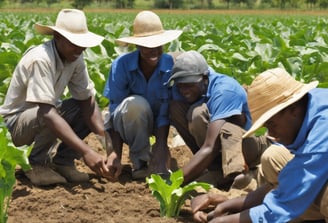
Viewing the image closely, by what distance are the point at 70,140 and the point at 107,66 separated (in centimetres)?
321

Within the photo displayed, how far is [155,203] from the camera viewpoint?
4.46 meters

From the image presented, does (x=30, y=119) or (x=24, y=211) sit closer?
(x=24, y=211)

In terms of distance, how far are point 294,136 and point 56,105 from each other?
2356 mm

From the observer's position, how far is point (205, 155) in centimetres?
441

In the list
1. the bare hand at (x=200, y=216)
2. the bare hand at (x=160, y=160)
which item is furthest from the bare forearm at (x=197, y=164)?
the bare hand at (x=160, y=160)

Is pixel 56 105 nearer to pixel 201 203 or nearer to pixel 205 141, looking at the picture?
pixel 205 141

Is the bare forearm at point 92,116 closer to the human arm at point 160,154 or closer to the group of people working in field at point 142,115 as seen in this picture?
the group of people working in field at point 142,115

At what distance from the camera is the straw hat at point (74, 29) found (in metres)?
4.51

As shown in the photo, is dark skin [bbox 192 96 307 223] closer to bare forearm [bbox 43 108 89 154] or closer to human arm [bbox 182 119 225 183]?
human arm [bbox 182 119 225 183]

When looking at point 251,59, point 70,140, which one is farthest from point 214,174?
point 251,59

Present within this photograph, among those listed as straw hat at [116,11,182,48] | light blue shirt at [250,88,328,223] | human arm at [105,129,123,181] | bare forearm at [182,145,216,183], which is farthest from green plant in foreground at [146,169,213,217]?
straw hat at [116,11,182,48]

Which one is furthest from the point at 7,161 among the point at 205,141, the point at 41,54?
the point at 205,141

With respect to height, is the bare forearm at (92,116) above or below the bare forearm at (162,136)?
above

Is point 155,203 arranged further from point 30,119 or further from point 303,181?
point 303,181
